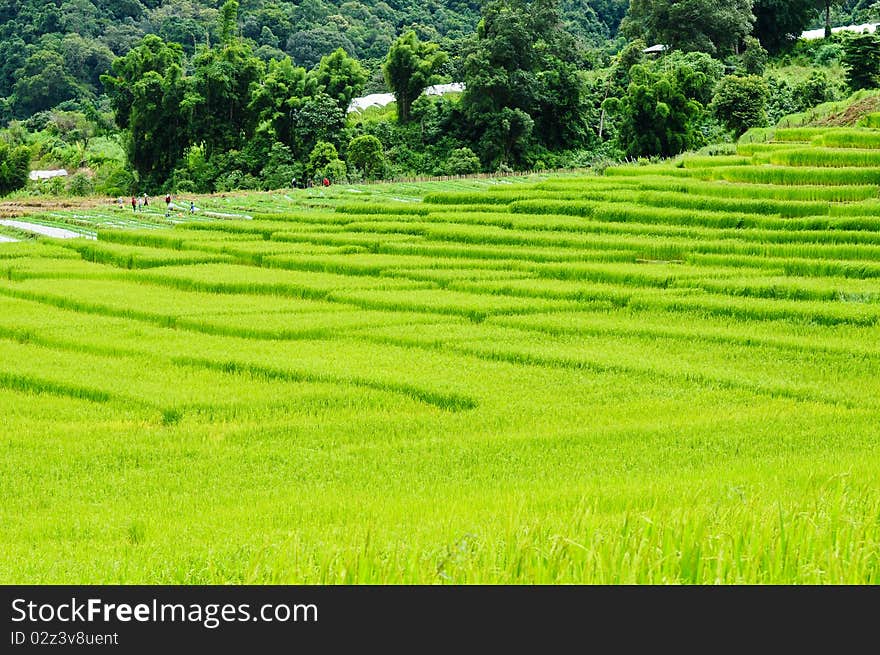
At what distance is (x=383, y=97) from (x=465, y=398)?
53424 mm

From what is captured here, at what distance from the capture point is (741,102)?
43.8m

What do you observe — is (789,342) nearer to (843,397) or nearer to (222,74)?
(843,397)

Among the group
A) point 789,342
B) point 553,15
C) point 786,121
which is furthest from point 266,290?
point 553,15

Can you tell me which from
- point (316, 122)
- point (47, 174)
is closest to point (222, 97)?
point (316, 122)

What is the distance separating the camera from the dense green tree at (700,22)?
55.2 m

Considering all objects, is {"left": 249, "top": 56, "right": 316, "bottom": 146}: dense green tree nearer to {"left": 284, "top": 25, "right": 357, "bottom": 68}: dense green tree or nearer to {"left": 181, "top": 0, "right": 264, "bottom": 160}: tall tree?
{"left": 181, "top": 0, "right": 264, "bottom": 160}: tall tree

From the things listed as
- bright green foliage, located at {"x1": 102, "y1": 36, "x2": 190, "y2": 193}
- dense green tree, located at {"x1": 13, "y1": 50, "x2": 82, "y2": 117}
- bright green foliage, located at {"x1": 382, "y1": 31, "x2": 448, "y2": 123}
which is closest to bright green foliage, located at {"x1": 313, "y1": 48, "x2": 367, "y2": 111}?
bright green foliage, located at {"x1": 382, "y1": 31, "x2": 448, "y2": 123}

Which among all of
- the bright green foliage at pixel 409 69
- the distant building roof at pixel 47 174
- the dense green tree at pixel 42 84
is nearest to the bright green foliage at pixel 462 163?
the bright green foliage at pixel 409 69

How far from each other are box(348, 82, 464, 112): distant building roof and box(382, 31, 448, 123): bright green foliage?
7.44 ft

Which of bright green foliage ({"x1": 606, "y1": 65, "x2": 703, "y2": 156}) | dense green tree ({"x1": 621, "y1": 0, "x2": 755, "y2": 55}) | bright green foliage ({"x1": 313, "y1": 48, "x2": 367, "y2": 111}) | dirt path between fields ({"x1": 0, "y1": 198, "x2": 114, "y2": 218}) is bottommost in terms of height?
dirt path between fields ({"x1": 0, "y1": 198, "x2": 114, "y2": 218})

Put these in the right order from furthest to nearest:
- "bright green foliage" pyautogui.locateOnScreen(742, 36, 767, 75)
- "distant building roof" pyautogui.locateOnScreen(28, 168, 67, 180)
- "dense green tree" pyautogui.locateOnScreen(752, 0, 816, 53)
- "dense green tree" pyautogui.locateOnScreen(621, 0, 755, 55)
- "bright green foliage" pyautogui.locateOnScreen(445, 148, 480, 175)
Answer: "dense green tree" pyautogui.locateOnScreen(752, 0, 816, 53) → "distant building roof" pyautogui.locateOnScreen(28, 168, 67, 180) → "dense green tree" pyautogui.locateOnScreen(621, 0, 755, 55) → "bright green foliage" pyautogui.locateOnScreen(742, 36, 767, 75) → "bright green foliage" pyautogui.locateOnScreen(445, 148, 480, 175)

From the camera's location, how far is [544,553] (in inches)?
158

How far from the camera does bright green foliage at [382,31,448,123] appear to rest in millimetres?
52406

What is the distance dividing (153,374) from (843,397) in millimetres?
7528
